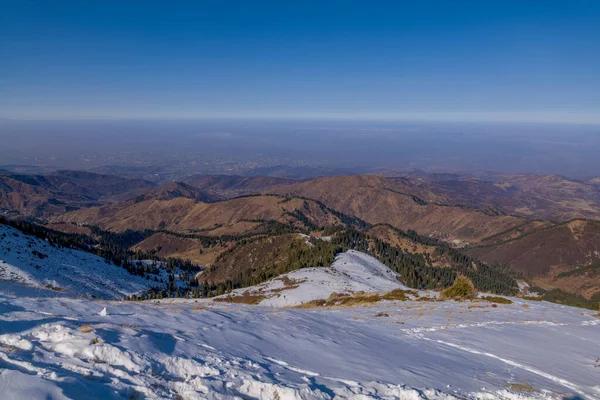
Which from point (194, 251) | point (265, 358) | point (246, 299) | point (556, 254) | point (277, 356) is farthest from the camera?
point (194, 251)

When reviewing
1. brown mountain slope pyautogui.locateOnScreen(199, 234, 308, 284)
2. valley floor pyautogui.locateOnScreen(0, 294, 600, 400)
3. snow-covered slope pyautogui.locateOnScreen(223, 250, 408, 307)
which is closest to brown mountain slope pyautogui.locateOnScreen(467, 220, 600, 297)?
snow-covered slope pyautogui.locateOnScreen(223, 250, 408, 307)

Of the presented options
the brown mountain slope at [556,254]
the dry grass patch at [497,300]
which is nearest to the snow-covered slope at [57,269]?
the dry grass patch at [497,300]

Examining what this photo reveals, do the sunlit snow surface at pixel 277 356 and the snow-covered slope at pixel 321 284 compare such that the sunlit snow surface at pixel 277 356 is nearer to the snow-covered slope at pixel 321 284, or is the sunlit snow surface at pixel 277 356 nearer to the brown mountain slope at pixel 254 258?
the snow-covered slope at pixel 321 284

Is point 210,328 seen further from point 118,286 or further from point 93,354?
point 118,286

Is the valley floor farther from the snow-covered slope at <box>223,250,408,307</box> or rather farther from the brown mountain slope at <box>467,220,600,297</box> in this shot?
the brown mountain slope at <box>467,220,600,297</box>

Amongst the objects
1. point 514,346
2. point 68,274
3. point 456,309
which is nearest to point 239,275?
point 68,274

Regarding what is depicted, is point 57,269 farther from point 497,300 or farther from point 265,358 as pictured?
point 497,300

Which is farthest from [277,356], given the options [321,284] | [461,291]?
[321,284]
